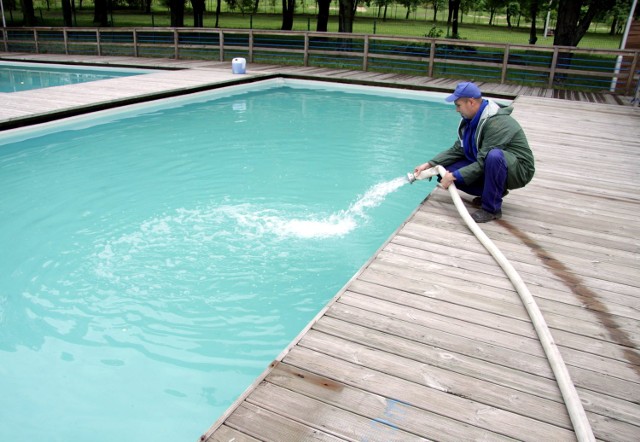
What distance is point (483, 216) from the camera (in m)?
3.98

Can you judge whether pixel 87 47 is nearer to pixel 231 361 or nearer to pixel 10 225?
pixel 10 225

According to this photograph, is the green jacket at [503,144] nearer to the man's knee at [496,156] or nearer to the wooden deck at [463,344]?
the man's knee at [496,156]

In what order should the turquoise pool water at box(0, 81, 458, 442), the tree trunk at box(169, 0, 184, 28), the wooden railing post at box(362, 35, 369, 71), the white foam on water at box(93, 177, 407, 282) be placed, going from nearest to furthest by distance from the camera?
1. the turquoise pool water at box(0, 81, 458, 442)
2. the white foam on water at box(93, 177, 407, 282)
3. the wooden railing post at box(362, 35, 369, 71)
4. the tree trunk at box(169, 0, 184, 28)

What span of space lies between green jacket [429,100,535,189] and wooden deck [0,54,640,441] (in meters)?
0.38

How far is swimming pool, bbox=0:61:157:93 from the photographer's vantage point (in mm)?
12615

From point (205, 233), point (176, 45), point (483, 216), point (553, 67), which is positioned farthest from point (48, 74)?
point (483, 216)

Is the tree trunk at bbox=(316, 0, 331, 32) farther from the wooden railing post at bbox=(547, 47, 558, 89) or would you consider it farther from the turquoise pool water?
the turquoise pool water

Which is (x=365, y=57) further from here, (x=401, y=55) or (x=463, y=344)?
(x=463, y=344)

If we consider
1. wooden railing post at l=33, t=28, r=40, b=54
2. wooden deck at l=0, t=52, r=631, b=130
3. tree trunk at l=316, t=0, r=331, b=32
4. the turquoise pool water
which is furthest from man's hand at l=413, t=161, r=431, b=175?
wooden railing post at l=33, t=28, r=40, b=54

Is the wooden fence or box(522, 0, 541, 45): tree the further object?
box(522, 0, 541, 45): tree

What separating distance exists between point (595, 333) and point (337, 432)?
1526 millimetres

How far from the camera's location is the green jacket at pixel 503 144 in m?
3.81

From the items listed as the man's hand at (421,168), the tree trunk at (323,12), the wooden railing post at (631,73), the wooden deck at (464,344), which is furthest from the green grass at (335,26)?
the wooden deck at (464,344)

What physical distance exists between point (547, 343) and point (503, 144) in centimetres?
186
